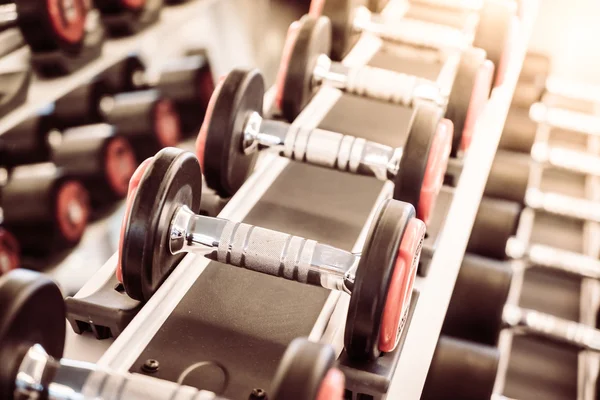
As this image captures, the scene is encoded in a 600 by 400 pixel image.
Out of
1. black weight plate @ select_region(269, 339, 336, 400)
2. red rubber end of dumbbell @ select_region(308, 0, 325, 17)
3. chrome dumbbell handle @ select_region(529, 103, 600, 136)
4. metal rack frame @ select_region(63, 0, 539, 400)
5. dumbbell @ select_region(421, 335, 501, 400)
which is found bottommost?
dumbbell @ select_region(421, 335, 501, 400)

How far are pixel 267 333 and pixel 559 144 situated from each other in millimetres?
1435

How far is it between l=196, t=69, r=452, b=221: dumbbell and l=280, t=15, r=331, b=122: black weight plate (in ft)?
0.35

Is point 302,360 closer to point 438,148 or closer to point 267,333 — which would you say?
point 267,333

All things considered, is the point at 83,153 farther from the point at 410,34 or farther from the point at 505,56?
the point at 505,56

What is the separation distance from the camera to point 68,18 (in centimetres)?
121

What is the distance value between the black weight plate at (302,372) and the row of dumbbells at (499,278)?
516 mm

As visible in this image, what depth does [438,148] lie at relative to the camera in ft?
2.76

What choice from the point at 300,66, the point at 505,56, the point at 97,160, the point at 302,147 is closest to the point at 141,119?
the point at 97,160

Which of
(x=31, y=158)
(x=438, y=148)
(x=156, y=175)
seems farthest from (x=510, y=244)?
(x=31, y=158)

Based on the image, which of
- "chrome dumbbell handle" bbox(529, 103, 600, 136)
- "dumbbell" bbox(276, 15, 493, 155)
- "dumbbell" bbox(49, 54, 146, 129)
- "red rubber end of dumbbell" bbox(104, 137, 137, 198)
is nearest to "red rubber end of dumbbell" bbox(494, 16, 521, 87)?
"dumbbell" bbox(276, 15, 493, 155)

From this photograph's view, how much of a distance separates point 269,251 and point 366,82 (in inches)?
20.6

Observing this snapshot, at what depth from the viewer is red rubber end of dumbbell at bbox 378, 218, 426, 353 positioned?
64 centimetres

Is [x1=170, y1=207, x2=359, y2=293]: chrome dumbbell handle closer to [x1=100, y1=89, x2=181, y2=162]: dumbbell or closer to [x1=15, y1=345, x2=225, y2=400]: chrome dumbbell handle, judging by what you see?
[x1=15, y1=345, x2=225, y2=400]: chrome dumbbell handle

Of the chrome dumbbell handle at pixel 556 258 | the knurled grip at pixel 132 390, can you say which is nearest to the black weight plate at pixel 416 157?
the knurled grip at pixel 132 390
